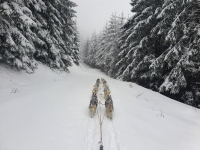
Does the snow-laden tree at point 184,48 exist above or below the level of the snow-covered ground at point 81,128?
above

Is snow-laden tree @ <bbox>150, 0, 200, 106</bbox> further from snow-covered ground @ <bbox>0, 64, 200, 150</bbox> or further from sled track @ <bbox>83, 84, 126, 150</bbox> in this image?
sled track @ <bbox>83, 84, 126, 150</bbox>

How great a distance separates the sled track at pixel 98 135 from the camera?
277 cm

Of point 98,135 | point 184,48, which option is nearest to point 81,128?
point 98,135

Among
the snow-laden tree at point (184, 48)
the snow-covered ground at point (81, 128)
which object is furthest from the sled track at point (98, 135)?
the snow-laden tree at point (184, 48)

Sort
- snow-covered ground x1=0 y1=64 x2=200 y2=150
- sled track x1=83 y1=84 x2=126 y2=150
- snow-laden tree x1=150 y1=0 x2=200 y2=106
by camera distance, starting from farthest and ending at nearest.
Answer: snow-laden tree x1=150 y1=0 x2=200 y2=106
sled track x1=83 y1=84 x2=126 y2=150
snow-covered ground x1=0 y1=64 x2=200 y2=150

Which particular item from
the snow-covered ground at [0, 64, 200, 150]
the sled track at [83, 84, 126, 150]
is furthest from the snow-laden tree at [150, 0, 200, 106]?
the sled track at [83, 84, 126, 150]

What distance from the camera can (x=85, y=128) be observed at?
11.1ft

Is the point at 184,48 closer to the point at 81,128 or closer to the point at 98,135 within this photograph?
the point at 98,135

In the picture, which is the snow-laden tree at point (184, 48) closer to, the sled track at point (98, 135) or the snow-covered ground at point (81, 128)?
the snow-covered ground at point (81, 128)

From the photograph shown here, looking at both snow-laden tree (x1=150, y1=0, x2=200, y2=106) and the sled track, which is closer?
the sled track

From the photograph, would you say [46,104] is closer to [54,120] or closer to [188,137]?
[54,120]

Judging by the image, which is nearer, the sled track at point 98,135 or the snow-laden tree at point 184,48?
the sled track at point 98,135

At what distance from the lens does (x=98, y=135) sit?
316cm

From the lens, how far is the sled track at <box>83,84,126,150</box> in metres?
2.77
